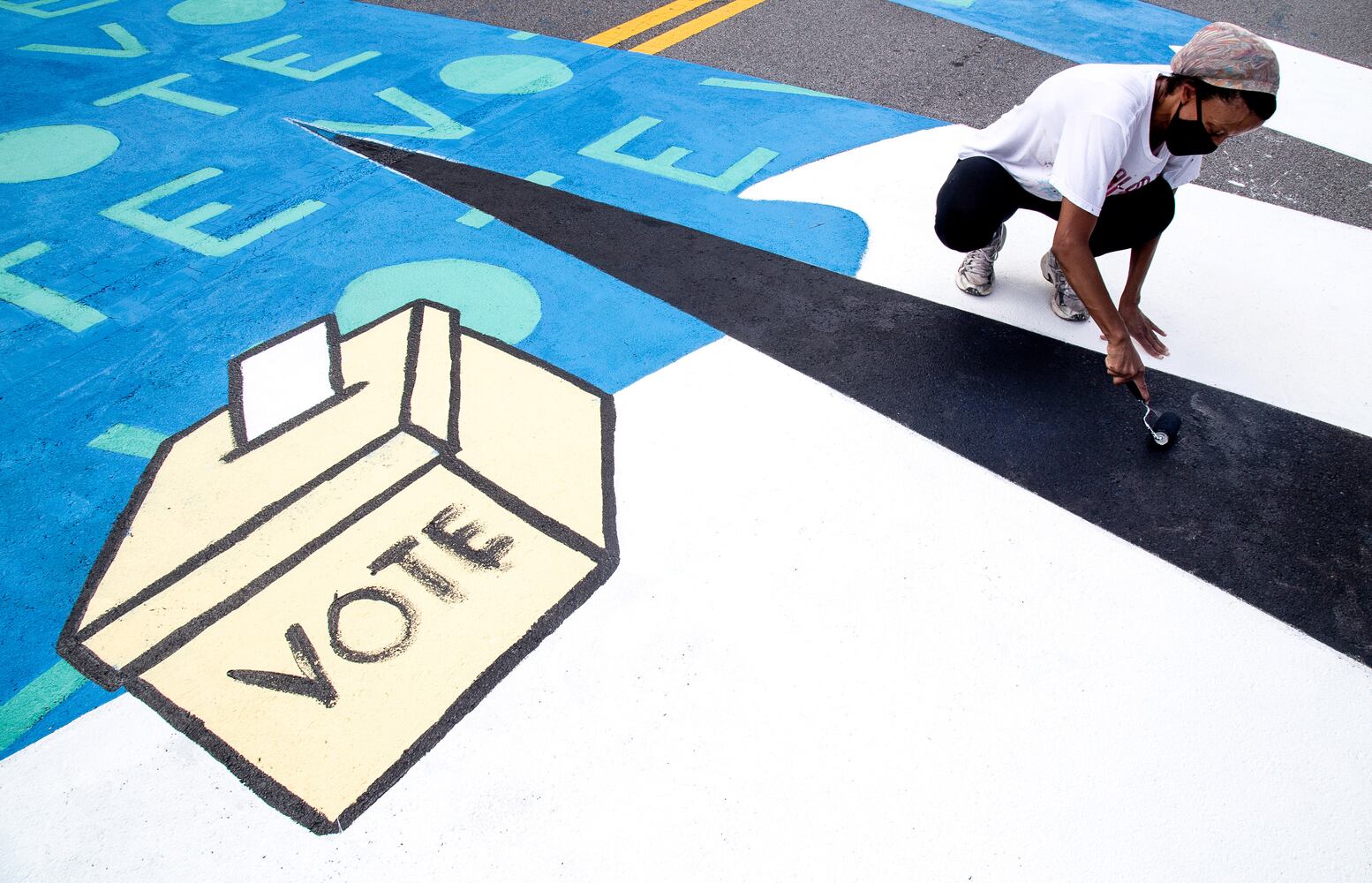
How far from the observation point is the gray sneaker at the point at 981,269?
310 cm

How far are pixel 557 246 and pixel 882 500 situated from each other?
1.70 meters

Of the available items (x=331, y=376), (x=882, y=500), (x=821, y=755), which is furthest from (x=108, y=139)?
(x=821, y=755)

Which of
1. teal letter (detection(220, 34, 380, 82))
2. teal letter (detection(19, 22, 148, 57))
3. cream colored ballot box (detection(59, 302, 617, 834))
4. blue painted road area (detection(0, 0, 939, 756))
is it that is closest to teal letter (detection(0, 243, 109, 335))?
blue painted road area (detection(0, 0, 939, 756))

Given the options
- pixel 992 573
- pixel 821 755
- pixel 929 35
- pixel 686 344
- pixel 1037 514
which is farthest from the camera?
pixel 929 35

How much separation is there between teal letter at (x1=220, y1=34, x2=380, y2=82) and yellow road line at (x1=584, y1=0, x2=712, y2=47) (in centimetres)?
131

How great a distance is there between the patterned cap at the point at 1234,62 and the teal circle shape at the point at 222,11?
5.28 m

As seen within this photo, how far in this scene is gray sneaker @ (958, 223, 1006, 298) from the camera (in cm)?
310

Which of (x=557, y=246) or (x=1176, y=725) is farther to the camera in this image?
(x=557, y=246)

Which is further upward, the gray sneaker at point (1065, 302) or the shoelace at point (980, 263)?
the shoelace at point (980, 263)

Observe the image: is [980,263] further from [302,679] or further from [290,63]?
[290,63]

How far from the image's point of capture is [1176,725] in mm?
1882

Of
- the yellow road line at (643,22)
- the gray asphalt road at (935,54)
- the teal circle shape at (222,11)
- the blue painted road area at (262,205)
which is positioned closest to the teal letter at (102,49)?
the blue painted road area at (262,205)

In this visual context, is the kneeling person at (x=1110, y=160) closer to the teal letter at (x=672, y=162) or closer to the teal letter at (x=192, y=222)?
the teal letter at (x=672, y=162)

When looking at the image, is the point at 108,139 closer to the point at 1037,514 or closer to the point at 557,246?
the point at 557,246
